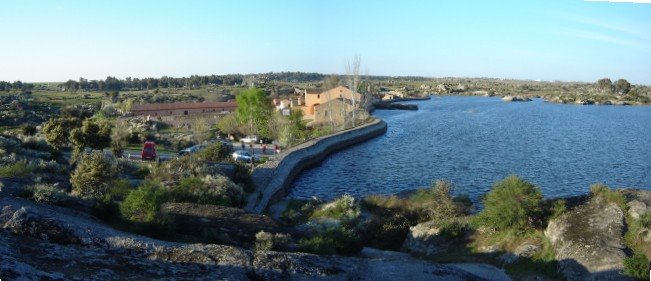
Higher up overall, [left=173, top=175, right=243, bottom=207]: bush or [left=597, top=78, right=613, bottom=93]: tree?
[left=597, top=78, right=613, bottom=93]: tree

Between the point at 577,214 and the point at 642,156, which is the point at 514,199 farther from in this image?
the point at 642,156

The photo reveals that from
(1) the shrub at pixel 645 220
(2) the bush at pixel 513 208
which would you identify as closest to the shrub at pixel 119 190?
(2) the bush at pixel 513 208

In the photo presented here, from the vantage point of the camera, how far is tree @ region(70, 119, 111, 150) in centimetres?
2642

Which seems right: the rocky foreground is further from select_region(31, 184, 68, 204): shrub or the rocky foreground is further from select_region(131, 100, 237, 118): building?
select_region(131, 100, 237, 118): building

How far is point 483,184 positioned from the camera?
26875 millimetres

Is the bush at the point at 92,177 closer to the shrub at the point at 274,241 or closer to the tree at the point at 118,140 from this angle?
the shrub at the point at 274,241

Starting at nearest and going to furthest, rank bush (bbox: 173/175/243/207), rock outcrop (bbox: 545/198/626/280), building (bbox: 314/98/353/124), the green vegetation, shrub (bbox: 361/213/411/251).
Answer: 1. rock outcrop (bbox: 545/198/626/280)
2. the green vegetation
3. shrub (bbox: 361/213/411/251)
4. bush (bbox: 173/175/243/207)
5. building (bbox: 314/98/353/124)

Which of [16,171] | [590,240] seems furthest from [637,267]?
[16,171]

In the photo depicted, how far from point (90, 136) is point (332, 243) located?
1999cm

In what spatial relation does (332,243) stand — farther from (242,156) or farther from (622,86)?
(622,86)

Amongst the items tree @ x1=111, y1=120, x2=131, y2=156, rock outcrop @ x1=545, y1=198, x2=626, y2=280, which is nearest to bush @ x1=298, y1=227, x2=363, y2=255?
rock outcrop @ x1=545, y1=198, x2=626, y2=280

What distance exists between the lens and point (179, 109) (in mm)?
68125

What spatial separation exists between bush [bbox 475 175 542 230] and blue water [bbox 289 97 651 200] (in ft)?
30.0

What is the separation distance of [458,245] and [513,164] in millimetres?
20443
